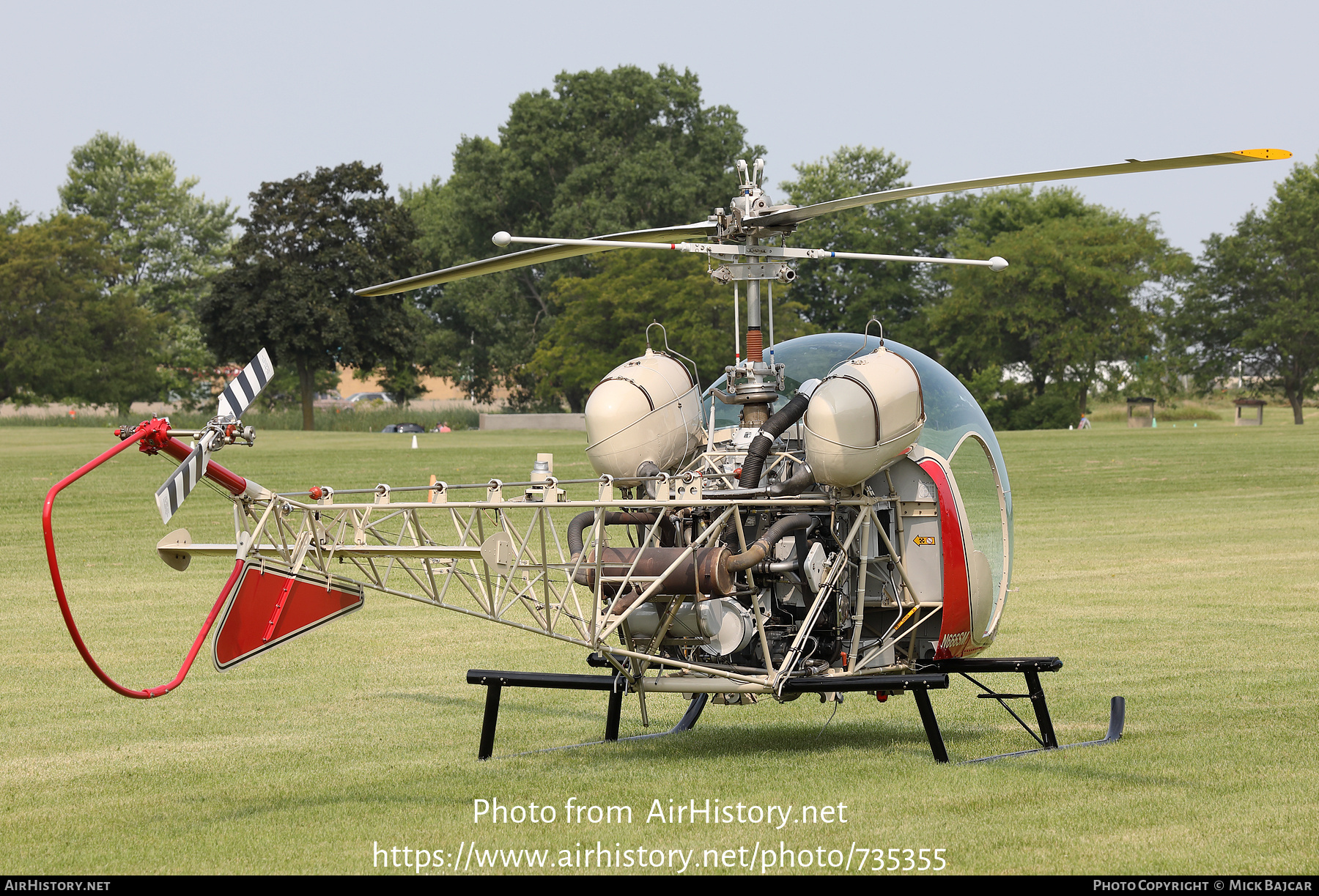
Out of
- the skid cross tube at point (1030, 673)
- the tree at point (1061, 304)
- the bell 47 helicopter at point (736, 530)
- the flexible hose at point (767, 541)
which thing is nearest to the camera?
the bell 47 helicopter at point (736, 530)

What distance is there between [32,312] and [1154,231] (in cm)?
6651

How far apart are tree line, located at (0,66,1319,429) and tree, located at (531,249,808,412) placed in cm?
17

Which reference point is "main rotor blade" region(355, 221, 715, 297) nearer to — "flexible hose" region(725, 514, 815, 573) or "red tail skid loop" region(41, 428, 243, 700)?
"flexible hose" region(725, 514, 815, 573)

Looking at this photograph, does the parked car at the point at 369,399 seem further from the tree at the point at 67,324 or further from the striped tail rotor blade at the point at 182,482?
the striped tail rotor blade at the point at 182,482

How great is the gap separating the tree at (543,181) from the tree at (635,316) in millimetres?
9981

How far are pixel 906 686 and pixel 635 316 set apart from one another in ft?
229

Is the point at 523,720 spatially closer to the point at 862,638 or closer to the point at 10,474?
the point at 862,638

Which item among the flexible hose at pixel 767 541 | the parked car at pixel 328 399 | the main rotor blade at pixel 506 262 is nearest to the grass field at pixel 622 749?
the flexible hose at pixel 767 541

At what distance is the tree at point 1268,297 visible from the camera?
8588 cm

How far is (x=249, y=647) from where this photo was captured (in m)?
8.16

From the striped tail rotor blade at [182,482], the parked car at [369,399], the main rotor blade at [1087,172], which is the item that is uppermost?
the main rotor blade at [1087,172]

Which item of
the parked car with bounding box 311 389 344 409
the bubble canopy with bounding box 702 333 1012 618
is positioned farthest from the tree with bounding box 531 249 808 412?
the bubble canopy with bounding box 702 333 1012 618

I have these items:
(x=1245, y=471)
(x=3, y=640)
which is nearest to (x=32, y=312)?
(x=1245, y=471)

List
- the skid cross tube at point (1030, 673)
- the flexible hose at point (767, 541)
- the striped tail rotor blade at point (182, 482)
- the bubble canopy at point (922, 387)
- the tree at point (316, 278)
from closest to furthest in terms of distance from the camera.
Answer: the striped tail rotor blade at point (182, 482) < the flexible hose at point (767, 541) < the skid cross tube at point (1030, 673) < the bubble canopy at point (922, 387) < the tree at point (316, 278)
